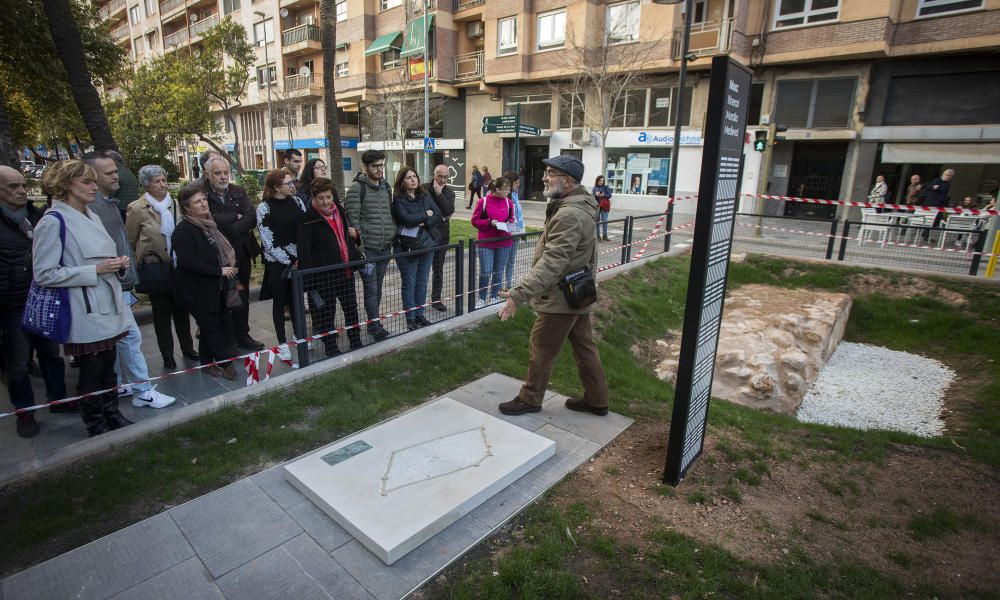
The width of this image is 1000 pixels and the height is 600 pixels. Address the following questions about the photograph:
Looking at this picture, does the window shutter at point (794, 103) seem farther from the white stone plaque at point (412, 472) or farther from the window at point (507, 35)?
the white stone plaque at point (412, 472)

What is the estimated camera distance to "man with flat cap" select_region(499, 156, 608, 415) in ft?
12.7

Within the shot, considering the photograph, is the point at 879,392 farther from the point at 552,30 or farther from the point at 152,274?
the point at 552,30

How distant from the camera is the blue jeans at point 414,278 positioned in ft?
20.3

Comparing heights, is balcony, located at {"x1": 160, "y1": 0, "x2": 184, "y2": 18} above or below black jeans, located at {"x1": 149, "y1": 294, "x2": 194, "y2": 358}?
above

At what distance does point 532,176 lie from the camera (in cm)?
2800

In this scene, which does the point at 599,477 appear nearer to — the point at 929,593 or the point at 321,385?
the point at 929,593

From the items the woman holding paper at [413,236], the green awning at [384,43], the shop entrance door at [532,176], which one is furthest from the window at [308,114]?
the woman holding paper at [413,236]

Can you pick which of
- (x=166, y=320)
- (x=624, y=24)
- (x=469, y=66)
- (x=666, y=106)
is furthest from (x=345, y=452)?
(x=469, y=66)

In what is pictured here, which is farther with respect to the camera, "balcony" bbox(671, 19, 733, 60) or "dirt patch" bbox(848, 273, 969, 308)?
"balcony" bbox(671, 19, 733, 60)

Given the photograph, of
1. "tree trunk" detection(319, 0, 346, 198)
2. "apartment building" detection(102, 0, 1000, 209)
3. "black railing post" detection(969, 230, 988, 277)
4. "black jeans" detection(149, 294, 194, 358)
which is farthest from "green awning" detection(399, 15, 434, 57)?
"black jeans" detection(149, 294, 194, 358)

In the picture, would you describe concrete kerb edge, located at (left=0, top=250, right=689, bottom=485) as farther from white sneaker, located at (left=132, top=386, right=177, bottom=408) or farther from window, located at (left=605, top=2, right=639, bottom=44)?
window, located at (left=605, top=2, right=639, bottom=44)

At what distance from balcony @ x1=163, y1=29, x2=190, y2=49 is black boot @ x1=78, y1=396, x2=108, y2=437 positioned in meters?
54.1

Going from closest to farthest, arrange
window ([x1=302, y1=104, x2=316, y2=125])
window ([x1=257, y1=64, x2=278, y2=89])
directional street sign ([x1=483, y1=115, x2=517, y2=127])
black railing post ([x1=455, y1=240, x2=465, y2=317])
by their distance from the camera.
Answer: black railing post ([x1=455, y1=240, x2=465, y2=317])
directional street sign ([x1=483, y1=115, x2=517, y2=127])
window ([x1=302, y1=104, x2=316, y2=125])
window ([x1=257, y1=64, x2=278, y2=89])

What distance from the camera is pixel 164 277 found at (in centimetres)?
493
